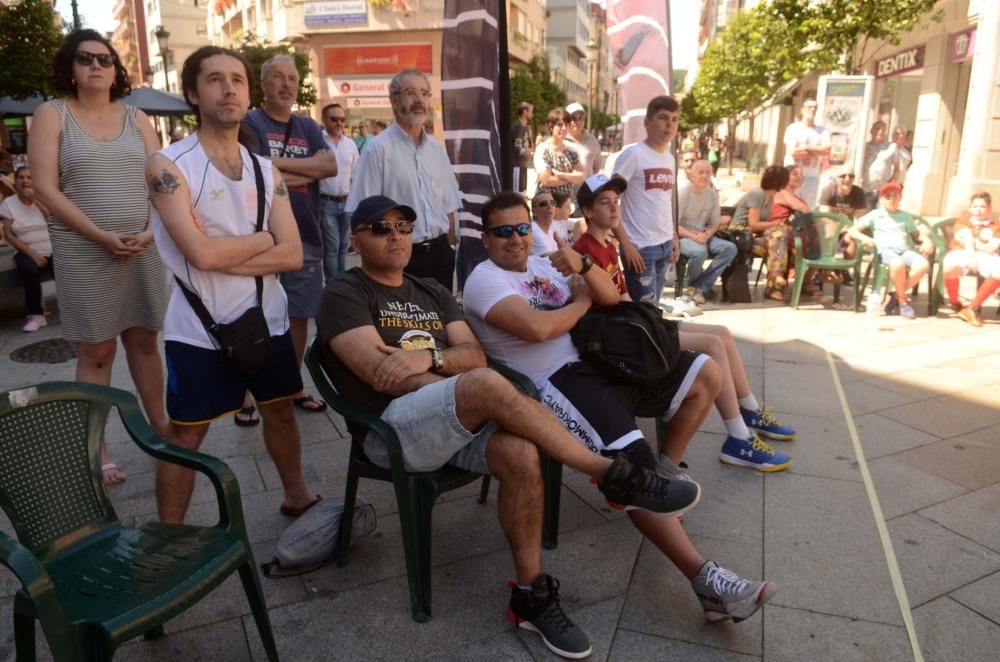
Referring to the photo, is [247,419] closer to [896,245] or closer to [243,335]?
[243,335]

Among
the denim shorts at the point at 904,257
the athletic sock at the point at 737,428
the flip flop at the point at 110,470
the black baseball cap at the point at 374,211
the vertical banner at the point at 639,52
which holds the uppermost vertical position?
the vertical banner at the point at 639,52

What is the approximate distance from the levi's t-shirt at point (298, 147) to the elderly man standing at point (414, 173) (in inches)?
9.6

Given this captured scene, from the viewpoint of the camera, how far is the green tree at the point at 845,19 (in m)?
11.6

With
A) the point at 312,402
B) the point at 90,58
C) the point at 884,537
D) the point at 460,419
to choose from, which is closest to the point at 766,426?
the point at 884,537

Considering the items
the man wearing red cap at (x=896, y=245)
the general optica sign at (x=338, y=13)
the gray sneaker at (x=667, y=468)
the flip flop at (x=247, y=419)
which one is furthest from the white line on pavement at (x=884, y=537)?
the general optica sign at (x=338, y=13)

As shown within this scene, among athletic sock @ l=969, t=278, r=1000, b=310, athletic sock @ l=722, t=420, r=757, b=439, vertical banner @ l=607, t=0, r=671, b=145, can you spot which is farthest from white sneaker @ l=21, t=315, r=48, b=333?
athletic sock @ l=969, t=278, r=1000, b=310

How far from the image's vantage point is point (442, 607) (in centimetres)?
259

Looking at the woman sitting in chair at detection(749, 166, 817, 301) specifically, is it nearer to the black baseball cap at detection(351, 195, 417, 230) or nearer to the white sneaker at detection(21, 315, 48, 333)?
the black baseball cap at detection(351, 195, 417, 230)

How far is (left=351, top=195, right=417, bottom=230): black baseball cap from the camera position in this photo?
2807 millimetres

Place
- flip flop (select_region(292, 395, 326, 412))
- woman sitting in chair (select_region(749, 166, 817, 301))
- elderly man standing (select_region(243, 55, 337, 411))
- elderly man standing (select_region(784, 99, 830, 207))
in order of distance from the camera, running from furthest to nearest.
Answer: elderly man standing (select_region(784, 99, 830, 207)) < woman sitting in chair (select_region(749, 166, 817, 301)) < flip flop (select_region(292, 395, 326, 412)) < elderly man standing (select_region(243, 55, 337, 411))

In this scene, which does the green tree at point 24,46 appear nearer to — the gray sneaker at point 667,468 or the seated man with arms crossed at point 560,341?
the seated man with arms crossed at point 560,341

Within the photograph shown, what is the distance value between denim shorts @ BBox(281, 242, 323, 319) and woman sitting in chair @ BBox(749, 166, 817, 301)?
16.7 ft

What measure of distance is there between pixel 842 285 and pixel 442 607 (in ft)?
24.0

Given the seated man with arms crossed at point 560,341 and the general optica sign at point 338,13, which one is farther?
the general optica sign at point 338,13
